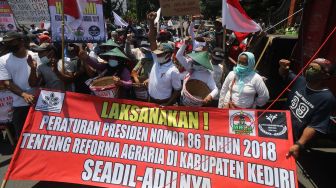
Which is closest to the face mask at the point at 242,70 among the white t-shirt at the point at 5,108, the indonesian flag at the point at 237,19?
the indonesian flag at the point at 237,19

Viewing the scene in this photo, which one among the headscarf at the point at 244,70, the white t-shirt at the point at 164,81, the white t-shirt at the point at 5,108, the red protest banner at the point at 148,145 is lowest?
the white t-shirt at the point at 5,108

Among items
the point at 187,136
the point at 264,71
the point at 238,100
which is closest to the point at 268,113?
the point at 238,100

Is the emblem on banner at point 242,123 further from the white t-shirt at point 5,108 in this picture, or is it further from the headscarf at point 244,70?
the white t-shirt at point 5,108

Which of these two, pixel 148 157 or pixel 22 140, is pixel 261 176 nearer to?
pixel 148 157

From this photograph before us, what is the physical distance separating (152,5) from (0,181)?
49.0 m

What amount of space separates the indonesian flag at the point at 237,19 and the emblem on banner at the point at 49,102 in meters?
2.84

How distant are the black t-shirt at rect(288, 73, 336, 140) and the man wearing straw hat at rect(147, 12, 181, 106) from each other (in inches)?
59.0

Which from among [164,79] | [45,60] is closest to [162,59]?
[164,79]

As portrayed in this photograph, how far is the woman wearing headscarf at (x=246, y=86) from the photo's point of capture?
430 cm

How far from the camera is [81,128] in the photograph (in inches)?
→ 167

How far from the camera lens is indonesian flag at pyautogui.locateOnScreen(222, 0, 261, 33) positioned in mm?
5414

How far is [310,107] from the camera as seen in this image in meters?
3.89

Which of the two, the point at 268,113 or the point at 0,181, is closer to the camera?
the point at 268,113

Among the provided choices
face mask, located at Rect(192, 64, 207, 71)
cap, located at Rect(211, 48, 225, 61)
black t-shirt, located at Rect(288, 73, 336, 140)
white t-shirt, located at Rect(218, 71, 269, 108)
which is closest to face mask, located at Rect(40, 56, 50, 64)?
face mask, located at Rect(192, 64, 207, 71)
